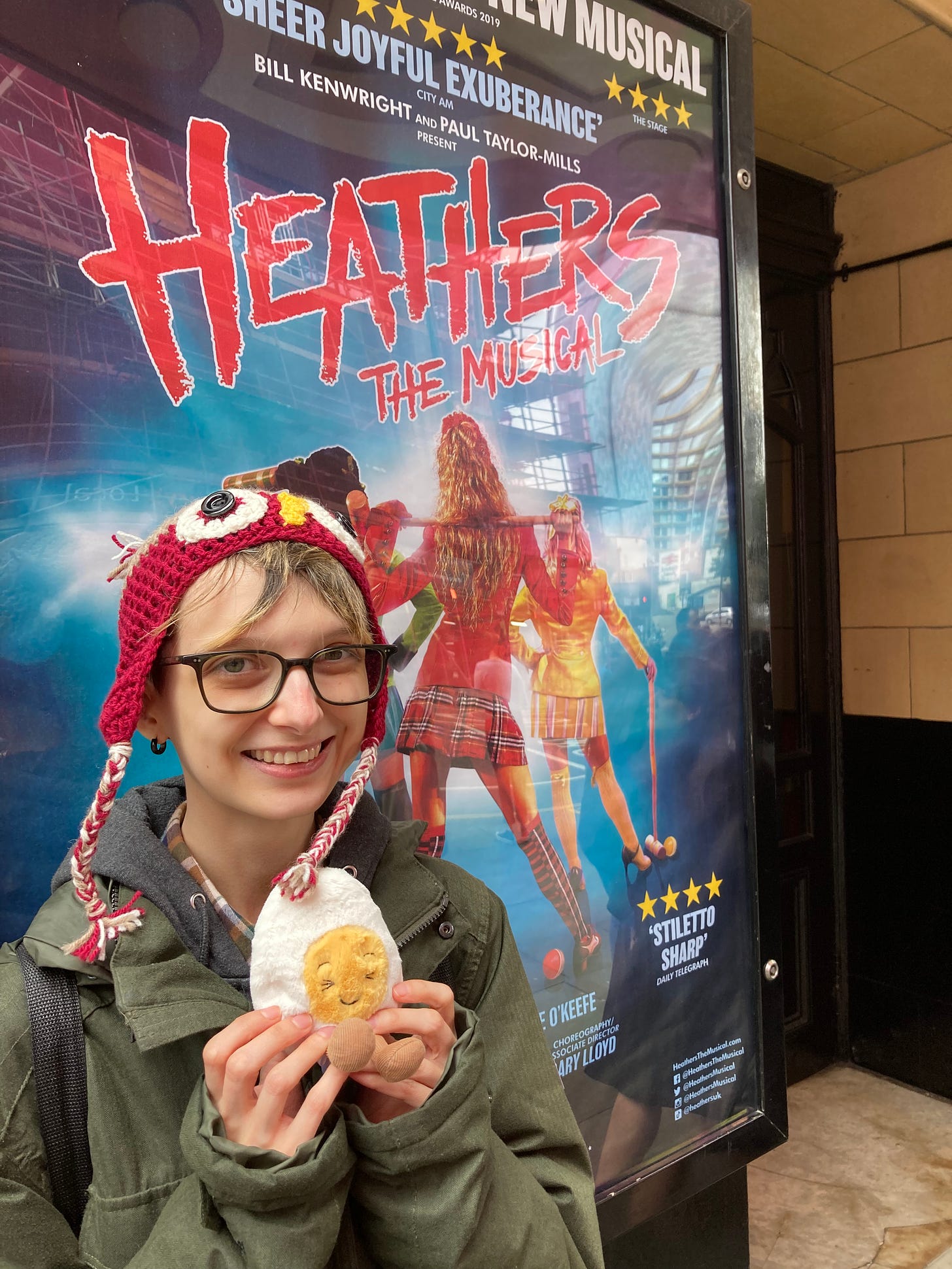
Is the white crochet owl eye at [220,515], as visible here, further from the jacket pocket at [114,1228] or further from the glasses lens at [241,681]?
the jacket pocket at [114,1228]

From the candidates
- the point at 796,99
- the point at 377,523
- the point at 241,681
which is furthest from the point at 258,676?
the point at 796,99

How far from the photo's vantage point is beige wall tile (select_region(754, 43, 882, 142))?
2.93 meters

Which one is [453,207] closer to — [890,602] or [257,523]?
[257,523]

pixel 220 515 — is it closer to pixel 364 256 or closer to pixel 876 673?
pixel 364 256

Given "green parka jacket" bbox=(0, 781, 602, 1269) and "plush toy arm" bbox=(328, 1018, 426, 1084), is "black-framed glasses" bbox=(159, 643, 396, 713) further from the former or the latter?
"plush toy arm" bbox=(328, 1018, 426, 1084)

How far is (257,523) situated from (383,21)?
119 centimetres

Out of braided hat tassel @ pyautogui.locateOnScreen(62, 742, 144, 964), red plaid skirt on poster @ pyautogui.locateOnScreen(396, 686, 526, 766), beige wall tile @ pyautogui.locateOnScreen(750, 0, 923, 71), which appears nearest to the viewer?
braided hat tassel @ pyautogui.locateOnScreen(62, 742, 144, 964)

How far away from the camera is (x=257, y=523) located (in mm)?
1049

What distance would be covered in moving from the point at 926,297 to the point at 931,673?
146 cm

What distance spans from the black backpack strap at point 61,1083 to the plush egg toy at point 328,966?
7.3 inches

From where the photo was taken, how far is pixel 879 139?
3.44 m

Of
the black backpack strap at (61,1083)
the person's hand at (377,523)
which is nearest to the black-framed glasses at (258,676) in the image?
the black backpack strap at (61,1083)

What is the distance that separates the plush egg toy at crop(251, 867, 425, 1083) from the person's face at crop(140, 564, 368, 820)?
0.11 m

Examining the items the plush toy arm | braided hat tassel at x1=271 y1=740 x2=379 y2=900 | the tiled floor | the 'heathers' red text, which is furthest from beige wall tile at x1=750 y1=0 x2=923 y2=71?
the tiled floor
